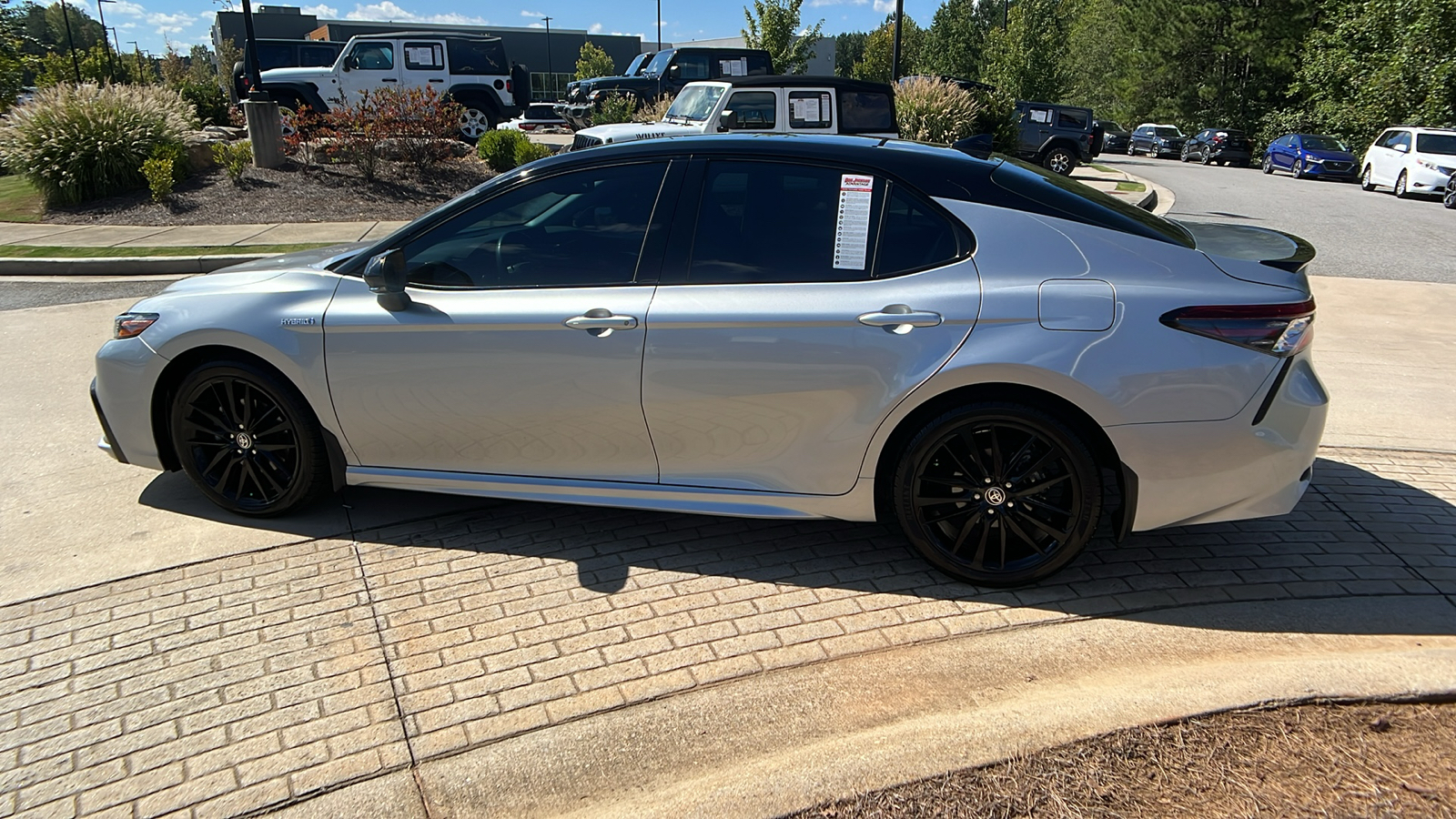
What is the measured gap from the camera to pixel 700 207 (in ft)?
12.6

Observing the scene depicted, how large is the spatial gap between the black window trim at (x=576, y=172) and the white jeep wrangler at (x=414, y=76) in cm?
1652

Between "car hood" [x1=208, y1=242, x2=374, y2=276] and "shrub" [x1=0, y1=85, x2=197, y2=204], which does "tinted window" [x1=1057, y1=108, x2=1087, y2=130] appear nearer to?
"shrub" [x1=0, y1=85, x2=197, y2=204]

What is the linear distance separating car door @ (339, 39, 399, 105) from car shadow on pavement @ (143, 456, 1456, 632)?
17.1m

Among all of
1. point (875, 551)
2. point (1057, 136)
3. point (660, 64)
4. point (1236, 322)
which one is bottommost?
point (875, 551)

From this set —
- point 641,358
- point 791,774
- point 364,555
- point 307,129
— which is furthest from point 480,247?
point 307,129

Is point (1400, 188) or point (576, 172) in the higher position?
point (576, 172)

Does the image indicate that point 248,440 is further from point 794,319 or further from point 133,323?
point 794,319

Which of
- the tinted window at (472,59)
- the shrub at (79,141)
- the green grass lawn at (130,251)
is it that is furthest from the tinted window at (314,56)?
the green grass lawn at (130,251)

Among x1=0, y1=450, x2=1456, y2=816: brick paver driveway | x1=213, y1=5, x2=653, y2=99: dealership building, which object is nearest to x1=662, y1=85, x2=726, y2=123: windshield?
x1=0, y1=450, x2=1456, y2=816: brick paver driveway

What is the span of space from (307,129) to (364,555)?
13.1m

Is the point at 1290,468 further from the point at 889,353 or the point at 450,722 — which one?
the point at 450,722

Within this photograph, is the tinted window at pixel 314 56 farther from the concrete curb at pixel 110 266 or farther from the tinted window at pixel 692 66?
the concrete curb at pixel 110 266

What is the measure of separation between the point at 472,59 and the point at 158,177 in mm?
8421

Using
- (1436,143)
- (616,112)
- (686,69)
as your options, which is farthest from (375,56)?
(1436,143)
